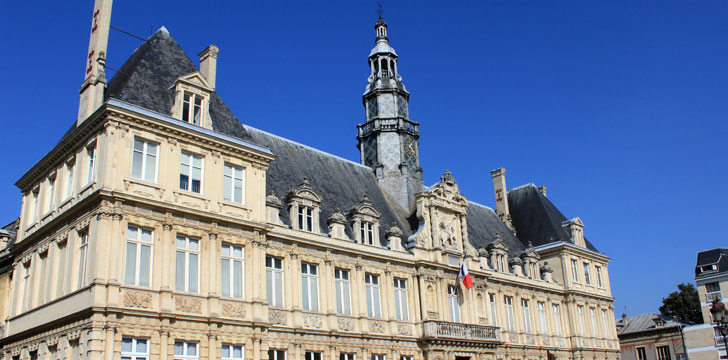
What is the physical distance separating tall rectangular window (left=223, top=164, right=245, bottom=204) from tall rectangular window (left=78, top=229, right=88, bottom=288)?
16.8 ft

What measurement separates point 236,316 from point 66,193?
304 inches

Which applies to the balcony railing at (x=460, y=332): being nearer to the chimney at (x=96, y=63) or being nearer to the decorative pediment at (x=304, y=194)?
the decorative pediment at (x=304, y=194)

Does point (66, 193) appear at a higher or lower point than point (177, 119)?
lower

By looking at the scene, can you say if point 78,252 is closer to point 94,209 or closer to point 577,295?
point 94,209

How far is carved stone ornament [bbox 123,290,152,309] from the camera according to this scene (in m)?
21.3

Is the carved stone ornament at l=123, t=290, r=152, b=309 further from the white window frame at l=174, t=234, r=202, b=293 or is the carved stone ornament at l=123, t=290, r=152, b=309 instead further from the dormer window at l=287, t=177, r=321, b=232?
the dormer window at l=287, t=177, r=321, b=232

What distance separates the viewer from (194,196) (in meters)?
24.3

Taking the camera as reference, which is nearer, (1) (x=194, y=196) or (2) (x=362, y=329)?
(1) (x=194, y=196)

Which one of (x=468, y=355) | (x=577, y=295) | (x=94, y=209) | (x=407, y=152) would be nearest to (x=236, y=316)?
(x=94, y=209)

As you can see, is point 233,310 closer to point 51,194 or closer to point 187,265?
point 187,265

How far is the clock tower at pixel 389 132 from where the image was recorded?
40.2m

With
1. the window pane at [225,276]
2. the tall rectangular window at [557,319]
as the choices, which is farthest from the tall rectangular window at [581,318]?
the window pane at [225,276]

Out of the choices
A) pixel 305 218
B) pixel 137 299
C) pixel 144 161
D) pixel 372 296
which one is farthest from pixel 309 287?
pixel 144 161

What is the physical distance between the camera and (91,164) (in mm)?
23625
